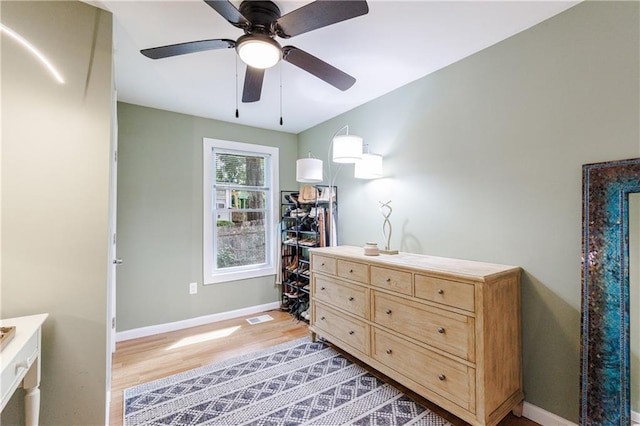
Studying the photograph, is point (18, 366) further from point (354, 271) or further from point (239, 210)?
point (239, 210)

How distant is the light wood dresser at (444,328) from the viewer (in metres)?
→ 1.57

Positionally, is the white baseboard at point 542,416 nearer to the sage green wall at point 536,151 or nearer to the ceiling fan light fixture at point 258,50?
the sage green wall at point 536,151

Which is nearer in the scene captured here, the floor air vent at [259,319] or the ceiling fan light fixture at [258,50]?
the ceiling fan light fixture at [258,50]

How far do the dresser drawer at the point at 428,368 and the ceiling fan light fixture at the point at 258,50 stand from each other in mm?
1975

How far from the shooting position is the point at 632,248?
142 centimetres

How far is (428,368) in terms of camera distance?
179 cm

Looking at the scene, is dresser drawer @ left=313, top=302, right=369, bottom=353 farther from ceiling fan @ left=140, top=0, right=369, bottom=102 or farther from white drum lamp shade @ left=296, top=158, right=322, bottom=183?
ceiling fan @ left=140, top=0, right=369, bottom=102

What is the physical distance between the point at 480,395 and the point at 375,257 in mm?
1082

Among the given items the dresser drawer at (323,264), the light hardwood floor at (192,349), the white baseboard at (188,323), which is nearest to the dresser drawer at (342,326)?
the dresser drawer at (323,264)

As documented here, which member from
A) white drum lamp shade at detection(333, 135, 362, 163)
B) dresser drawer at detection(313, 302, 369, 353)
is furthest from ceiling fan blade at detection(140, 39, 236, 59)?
dresser drawer at detection(313, 302, 369, 353)

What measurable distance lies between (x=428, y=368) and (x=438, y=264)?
674 mm

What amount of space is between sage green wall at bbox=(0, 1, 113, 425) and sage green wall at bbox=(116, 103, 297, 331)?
152cm

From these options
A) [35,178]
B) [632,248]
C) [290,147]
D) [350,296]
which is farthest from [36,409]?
[290,147]

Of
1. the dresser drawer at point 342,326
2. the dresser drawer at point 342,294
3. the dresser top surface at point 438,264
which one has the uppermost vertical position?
the dresser top surface at point 438,264
